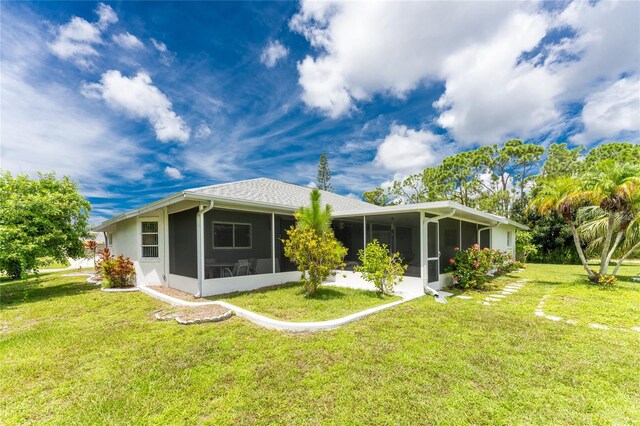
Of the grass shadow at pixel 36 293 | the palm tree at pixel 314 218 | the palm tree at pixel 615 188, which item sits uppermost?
the palm tree at pixel 615 188

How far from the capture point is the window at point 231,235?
29.9ft

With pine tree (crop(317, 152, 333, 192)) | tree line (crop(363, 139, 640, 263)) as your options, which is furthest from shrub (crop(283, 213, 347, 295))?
pine tree (crop(317, 152, 333, 192))

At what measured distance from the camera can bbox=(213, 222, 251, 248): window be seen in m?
9.10

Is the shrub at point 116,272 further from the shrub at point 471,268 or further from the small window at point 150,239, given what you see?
the shrub at point 471,268

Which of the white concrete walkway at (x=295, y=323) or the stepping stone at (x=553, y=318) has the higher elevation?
the white concrete walkway at (x=295, y=323)

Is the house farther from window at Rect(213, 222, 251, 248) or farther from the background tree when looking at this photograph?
the background tree

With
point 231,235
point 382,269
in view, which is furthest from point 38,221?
point 382,269

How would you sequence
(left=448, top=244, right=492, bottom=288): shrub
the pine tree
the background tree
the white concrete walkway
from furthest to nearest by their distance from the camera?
1. the pine tree
2. (left=448, top=244, right=492, bottom=288): shrub
3. the background tree
4. the white concrete walkway

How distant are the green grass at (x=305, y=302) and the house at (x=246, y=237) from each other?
1.01 m

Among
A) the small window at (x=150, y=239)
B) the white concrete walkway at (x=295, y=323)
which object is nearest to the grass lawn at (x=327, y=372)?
the white concrete walkway at (x=295, y=323)

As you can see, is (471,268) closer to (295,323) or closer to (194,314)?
(295,323)

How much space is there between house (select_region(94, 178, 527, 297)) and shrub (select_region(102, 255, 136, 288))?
37cm

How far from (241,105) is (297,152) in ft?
34.8

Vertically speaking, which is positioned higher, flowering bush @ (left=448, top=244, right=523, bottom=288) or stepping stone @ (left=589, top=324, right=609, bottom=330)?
flowering bush @ (left=448, top=244, right=523, bottom=288)
